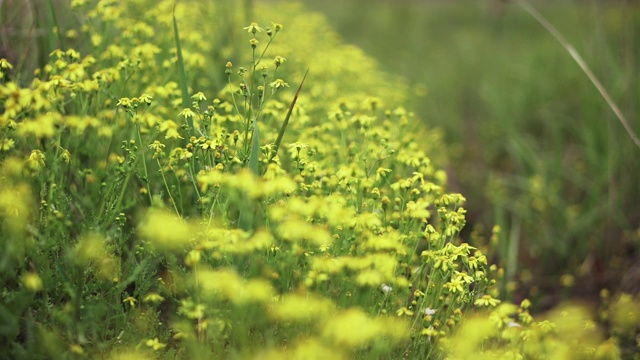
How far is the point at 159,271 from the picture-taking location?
2504 millimetres

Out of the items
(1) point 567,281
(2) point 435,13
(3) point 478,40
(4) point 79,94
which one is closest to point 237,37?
(4) point 79,94

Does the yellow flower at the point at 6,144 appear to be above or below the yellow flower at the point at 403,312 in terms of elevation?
above

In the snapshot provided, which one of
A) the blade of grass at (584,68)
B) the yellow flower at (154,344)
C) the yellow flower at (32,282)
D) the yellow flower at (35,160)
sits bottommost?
the yellow flower at (154,344)

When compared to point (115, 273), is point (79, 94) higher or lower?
higher

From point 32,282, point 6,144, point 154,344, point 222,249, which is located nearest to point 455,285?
point 222,249

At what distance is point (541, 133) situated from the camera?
513 centimetres

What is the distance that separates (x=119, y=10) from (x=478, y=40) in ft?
17.8

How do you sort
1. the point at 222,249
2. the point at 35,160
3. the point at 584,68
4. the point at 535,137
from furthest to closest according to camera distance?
the point at 535,137
the point at 584,68
the point at 35,160
the point at 222,249

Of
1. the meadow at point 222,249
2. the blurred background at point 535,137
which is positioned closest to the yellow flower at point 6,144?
the meadow at point 222,249

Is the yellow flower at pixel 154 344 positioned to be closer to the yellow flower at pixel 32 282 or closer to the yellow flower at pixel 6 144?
the yellow flower at pixel 32 282

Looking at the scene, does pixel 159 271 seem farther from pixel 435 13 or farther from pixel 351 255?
pixel 435 13

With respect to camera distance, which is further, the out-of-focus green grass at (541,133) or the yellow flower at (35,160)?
the out-of-focus green grass at (541,133)

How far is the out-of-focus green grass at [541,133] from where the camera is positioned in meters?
3.85

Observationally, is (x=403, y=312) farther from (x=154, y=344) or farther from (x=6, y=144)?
(x=6, y=144)
